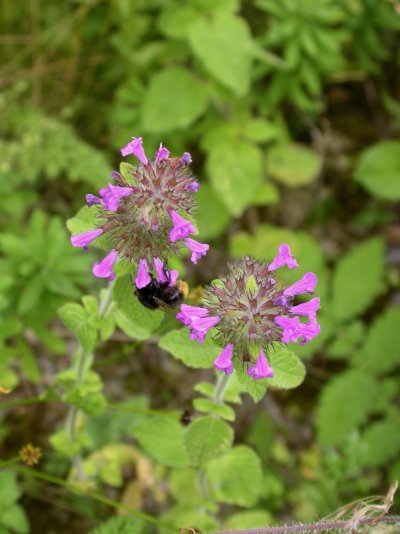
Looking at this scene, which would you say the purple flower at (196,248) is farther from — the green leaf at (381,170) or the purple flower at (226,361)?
the green leaf at (381,170)

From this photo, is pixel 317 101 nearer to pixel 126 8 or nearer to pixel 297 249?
pixel 297 249

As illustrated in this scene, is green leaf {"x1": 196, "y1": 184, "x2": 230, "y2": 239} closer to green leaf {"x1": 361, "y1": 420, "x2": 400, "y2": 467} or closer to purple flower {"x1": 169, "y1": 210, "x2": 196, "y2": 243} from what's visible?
green leaf {"x1": 361, "y1": 420, "x2": 400, "y2": 467}

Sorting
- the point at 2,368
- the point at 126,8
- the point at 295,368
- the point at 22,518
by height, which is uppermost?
the point at 126,8

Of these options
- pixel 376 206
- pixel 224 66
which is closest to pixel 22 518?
pixel 224 66

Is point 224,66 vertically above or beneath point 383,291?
above

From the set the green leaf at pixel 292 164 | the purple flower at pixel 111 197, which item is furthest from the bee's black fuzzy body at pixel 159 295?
the green leaf at pixel 292 164

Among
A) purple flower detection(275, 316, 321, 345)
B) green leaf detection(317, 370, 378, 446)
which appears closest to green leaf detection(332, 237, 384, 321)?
green leaf detection(317, 370, 378, 446)
